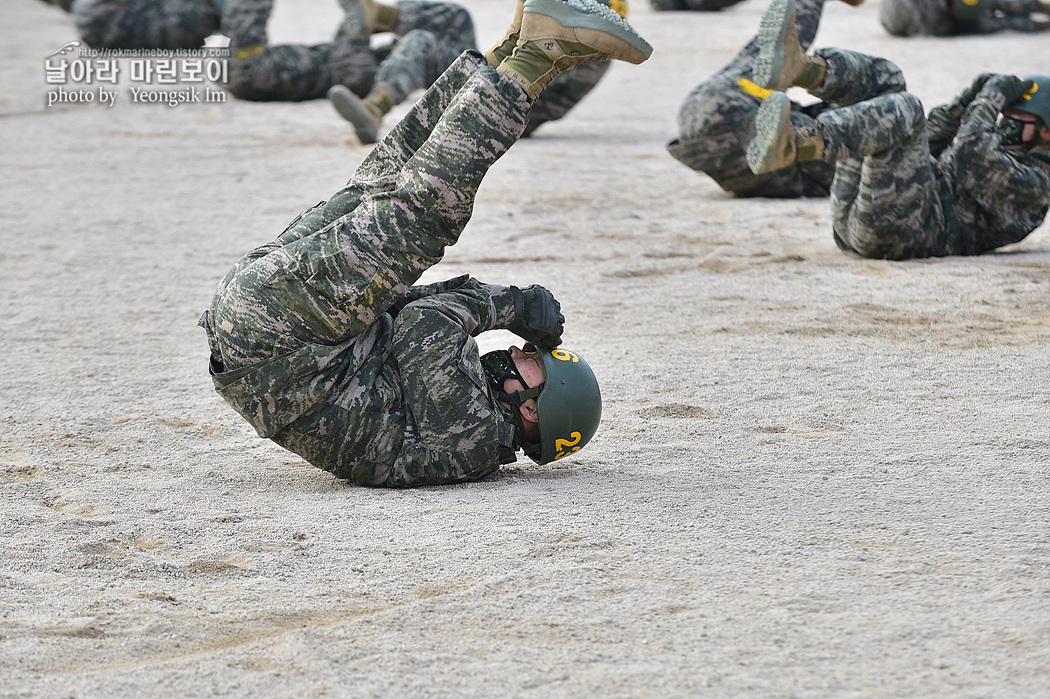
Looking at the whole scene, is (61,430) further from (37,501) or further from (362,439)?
(362,439)

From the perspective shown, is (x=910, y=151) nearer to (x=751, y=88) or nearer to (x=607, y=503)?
(x=751, y=88)

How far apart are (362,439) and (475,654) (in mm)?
947

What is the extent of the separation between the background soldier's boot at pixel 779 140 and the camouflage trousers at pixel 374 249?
69.8 inches

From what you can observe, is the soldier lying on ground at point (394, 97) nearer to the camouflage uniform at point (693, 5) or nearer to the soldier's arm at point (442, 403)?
the soldier's arm at point (442, 403)

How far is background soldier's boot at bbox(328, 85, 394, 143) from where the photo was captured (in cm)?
756

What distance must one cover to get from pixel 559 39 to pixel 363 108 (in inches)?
204

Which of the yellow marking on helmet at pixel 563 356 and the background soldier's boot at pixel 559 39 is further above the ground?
the background soldier's boot at pixel 559 39

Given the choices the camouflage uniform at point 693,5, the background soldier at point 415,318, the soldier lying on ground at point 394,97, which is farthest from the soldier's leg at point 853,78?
the camouflage uniform at point 693,5

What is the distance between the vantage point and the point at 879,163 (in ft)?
15.9

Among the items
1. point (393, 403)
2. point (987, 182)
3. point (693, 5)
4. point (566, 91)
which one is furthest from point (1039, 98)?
point (693, 5)

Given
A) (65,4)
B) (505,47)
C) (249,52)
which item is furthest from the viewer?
(65,4)

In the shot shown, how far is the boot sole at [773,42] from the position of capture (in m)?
4.58

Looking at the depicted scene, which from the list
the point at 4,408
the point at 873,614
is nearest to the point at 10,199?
the point at 4,408

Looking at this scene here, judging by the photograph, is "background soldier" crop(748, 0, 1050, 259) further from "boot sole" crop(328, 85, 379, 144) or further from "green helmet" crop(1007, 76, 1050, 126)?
"boot sole" crop(328, 85, 379, 144)
